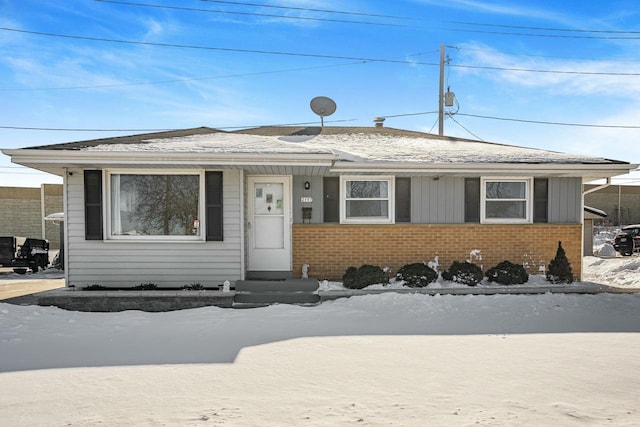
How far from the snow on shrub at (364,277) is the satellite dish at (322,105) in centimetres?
673

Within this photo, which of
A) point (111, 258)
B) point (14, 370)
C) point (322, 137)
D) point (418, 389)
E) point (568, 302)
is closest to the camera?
point (418, 389)

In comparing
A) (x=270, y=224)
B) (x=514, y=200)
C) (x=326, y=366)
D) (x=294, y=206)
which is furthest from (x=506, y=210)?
(x=326, y=366)

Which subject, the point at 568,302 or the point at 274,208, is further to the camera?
the point at 274,208

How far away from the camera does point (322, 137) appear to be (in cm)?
1252

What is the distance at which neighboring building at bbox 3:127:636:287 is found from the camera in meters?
8.55

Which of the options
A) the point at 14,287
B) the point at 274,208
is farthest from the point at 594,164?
the point at 14,287

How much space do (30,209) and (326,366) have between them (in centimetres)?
2793

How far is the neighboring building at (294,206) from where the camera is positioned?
8547mm

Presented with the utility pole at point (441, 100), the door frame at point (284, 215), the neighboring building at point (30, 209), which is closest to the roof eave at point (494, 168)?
the door frame at point (284, 215)

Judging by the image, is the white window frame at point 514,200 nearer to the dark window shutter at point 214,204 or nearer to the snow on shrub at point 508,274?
the snow on shrub at point 508,274

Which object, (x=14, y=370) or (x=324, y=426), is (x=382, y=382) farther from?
(x=14, y=370)

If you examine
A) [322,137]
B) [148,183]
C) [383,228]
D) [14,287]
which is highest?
[322,137]

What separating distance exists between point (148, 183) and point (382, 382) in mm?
6831

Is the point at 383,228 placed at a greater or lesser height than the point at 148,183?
lesser
